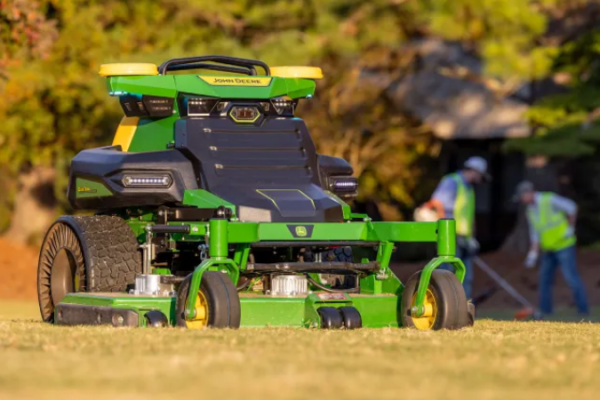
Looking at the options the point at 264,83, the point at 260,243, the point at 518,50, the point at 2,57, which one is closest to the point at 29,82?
the point at 2,57

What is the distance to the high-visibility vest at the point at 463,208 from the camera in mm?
18172

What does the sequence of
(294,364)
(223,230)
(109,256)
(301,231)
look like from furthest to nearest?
(109,256) → (301,231) → (223,230) → (294,364)

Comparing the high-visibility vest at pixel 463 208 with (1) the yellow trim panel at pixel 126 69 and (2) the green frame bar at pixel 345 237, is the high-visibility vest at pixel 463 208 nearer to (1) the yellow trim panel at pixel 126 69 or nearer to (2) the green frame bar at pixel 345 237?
(2) the green frame bar at pixel 345 237

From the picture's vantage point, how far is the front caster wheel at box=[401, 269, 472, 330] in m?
10.9

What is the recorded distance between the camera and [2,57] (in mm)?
20000

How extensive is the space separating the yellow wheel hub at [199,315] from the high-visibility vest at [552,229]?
9841 millimetres

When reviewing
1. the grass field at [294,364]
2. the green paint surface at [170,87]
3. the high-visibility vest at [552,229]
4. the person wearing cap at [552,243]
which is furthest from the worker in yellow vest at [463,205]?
the grass field at [294,364]

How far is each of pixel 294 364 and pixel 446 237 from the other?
360 centimetres

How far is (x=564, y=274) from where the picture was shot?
19.5 m

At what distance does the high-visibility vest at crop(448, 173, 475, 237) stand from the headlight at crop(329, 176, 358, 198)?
17.5 ft

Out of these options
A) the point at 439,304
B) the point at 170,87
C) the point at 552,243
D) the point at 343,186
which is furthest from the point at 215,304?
the point at 552,243

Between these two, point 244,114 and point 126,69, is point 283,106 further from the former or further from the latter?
point 126,69

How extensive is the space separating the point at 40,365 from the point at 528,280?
18.8m

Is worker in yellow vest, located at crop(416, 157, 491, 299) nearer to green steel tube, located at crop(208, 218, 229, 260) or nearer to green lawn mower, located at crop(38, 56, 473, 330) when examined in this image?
green lawn mower, located at crop(38, 56, 473, 330)
